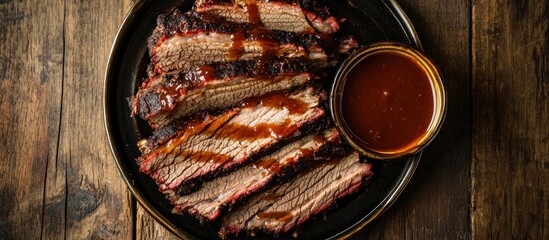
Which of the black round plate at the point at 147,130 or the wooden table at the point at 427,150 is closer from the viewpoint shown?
the black round plate at the point at 147,130

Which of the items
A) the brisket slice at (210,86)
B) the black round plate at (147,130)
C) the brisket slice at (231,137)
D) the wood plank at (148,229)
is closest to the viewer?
the brisket slice at (210,86)

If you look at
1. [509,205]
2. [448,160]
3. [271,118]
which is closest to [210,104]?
[271,118]

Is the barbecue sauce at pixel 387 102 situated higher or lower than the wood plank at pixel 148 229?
higher

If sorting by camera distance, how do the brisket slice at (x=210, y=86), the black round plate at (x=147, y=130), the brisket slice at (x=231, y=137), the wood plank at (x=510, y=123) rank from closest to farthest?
the brisket slice at (x=210, y=86) < the brisket slice at (x=231, y=137) < the black round plate at (x=147, y=130) < the wood plank at (x=510, y=123)

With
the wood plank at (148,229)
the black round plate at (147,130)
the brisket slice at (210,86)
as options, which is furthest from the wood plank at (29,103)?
the brisket slice at (210,86)

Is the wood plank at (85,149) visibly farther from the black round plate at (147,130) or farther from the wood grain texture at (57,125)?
the black round plate at (147,130)

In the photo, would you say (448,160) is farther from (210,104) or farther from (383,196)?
(210,104)

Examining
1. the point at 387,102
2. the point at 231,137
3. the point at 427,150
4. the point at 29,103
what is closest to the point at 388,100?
the point at 387,102

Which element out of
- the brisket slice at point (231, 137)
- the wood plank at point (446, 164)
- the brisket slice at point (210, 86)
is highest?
the brisket slice at point (210, 86)
